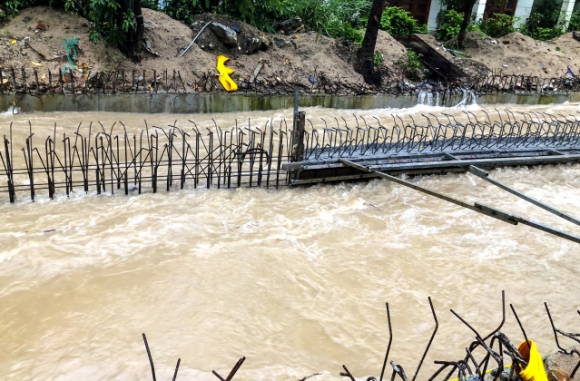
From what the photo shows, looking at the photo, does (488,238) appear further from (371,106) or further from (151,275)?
(371,106)

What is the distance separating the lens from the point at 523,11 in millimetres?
21656

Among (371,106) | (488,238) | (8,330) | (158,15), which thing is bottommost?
(8,330)

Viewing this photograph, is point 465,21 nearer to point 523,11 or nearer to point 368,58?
point 368,58

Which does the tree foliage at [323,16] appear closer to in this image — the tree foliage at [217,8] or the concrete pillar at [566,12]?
the tree foliage at [217,8]

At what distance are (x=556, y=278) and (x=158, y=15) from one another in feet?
36.1

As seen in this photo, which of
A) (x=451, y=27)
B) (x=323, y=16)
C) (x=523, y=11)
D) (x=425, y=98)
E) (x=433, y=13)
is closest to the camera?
(x=425, y=98)

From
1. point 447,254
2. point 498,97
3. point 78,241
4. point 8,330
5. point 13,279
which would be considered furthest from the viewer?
point 498,97

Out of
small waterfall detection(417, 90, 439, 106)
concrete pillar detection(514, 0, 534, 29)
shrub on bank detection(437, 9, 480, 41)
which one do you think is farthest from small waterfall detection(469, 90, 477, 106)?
concrete pillar detection(514, 0, 534, 29)

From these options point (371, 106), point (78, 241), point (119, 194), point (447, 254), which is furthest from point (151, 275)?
point (371, 106)

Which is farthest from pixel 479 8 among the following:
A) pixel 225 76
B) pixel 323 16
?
pixel 225 76

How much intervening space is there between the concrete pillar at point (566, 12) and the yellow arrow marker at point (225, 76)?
1687cm

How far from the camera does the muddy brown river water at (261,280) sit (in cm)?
388

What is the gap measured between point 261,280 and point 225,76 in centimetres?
767

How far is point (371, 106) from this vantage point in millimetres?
12594
